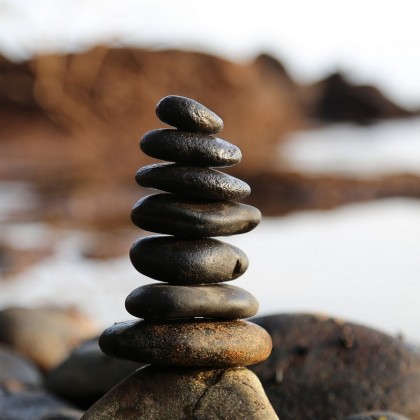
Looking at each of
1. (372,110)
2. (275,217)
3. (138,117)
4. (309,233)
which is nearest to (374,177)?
(275,217)

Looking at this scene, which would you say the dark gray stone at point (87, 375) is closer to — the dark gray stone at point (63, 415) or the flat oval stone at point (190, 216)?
the dark gray stone at point (63, 415)

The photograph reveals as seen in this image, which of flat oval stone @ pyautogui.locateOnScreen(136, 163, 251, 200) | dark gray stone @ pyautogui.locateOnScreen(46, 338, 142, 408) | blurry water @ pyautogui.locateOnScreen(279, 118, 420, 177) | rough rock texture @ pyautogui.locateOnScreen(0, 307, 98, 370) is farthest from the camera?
blurry water @ pyautogui.locateOnScreen(279, 118, 420, 177)

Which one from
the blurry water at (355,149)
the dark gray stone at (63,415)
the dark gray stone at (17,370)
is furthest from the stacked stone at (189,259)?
the blurry water at (355,149)

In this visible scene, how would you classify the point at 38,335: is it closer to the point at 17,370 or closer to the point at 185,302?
the point at 17,370

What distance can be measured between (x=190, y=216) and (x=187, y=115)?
378 mm

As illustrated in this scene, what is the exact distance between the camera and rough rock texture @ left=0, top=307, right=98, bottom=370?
21.4ft

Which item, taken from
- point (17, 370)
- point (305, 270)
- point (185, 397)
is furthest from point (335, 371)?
point (305, 270)

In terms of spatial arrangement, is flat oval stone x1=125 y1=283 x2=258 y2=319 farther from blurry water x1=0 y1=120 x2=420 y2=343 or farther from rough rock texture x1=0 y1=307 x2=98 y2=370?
rough rock texture x1=0 y1=307 x2=98 y2=370

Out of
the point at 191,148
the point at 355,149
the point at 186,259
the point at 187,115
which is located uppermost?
the point at 355,149

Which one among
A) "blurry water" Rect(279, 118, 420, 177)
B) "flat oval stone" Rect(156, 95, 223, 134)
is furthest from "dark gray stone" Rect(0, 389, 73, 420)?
"blurry water" Rect(279, 118, 420, 177)

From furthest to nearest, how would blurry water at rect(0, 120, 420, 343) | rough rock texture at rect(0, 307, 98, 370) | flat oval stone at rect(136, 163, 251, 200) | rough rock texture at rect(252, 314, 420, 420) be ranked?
1. blurry water at rect(0, 120, 420, 343)
2. rough rock texture at rect(0, 307, 98, 370)
3. rough rock texture at rect(252, 314, 420, 420)
4. flat oval stone at rect(136, 163, 251, 200)

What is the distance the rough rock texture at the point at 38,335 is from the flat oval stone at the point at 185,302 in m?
3.16

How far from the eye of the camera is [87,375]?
16.4 ft

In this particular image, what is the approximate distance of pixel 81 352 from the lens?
203 inches
